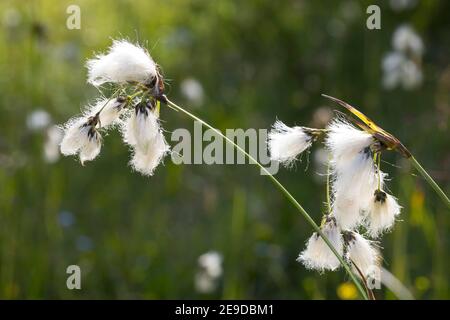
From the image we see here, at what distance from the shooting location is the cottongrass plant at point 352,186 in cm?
135

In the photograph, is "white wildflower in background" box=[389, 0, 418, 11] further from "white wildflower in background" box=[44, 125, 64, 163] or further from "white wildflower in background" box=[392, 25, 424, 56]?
"white wildflower in background" box=[44, 125, 64, 163]

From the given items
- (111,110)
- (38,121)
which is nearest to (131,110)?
(111,110)

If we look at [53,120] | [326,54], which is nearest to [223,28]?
[326,54]

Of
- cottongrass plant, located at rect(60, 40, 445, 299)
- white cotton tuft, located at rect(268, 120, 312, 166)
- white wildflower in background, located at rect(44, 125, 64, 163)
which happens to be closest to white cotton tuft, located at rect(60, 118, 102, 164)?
cottongrass plant, located at rect(60, 40, 445, 299)

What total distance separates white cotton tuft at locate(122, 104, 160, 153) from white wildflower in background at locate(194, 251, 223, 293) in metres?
1.68

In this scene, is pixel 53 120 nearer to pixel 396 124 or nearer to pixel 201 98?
pixel 201 98

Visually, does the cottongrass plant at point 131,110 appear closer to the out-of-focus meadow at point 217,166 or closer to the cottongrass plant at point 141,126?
the cottongrass plant at point 141,126

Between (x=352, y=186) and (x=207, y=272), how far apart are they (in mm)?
1800

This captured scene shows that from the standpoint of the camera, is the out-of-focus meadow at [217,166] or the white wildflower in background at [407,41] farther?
the white wildflower in background at [407,41]

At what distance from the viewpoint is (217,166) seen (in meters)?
4.15

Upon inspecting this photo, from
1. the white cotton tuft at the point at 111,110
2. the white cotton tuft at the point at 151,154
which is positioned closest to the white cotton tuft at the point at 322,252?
the white cotton tuft at the point at 151,154

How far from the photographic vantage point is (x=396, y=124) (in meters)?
4.31

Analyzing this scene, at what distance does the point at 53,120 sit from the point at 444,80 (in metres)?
2.12

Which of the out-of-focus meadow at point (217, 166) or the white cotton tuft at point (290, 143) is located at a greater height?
the out-of-focus meadow at point (217, 166)
